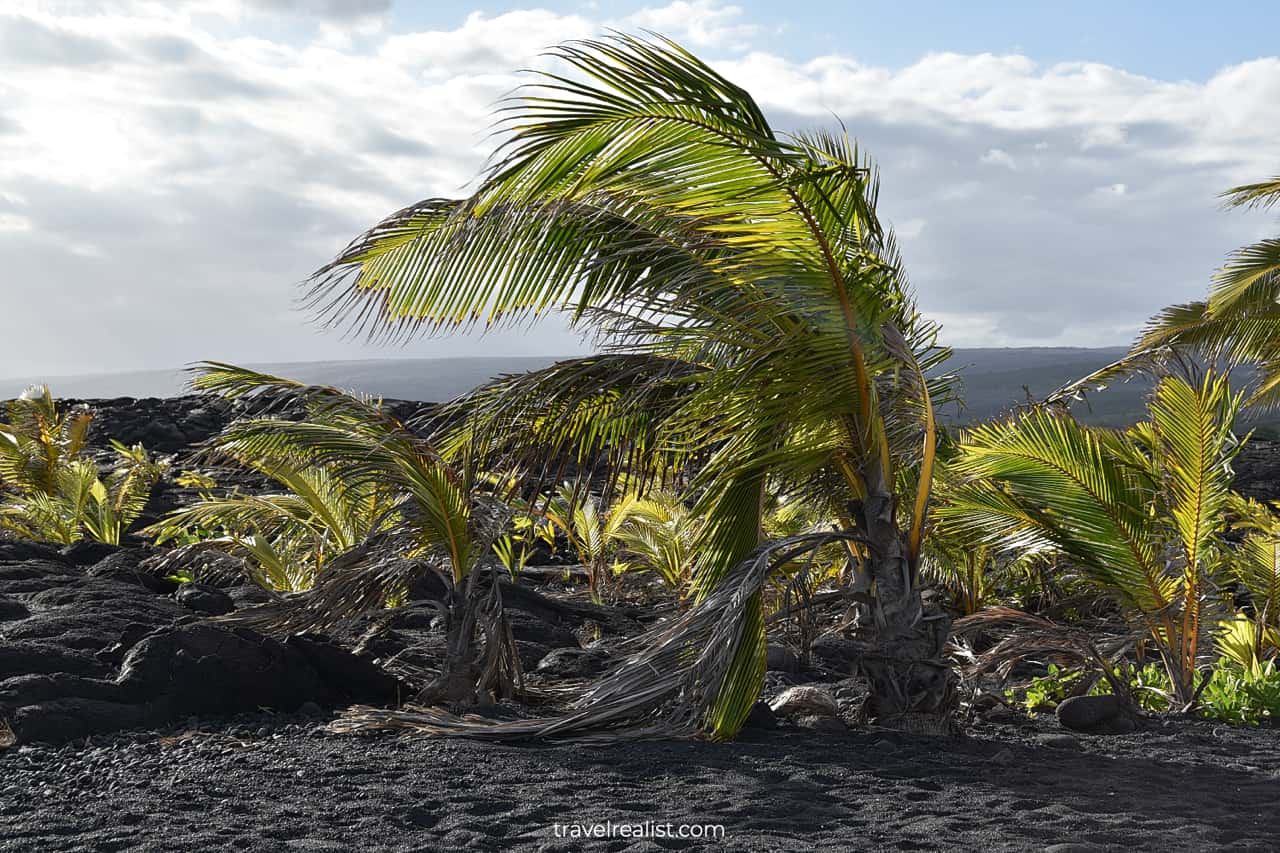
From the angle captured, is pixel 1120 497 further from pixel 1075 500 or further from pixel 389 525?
pixel 389 525

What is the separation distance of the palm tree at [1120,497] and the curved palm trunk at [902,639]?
86 centimetres

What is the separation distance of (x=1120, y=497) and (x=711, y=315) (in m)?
2.94

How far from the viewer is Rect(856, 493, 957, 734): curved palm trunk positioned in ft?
18.4

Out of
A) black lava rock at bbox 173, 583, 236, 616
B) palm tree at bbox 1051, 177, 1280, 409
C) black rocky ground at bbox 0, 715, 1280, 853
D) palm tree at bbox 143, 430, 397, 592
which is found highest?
palm tree at bbox 1051, 177, 1280, 409

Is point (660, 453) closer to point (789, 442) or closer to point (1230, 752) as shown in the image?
point (789, 442)

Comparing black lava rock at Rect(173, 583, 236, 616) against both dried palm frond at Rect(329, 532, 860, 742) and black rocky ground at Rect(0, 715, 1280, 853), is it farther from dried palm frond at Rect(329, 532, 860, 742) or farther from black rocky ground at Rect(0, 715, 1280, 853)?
dried palm frond at Rect(329, 532, 860, 742)

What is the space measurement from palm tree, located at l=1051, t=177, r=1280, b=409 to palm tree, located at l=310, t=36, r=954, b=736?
7.04 m

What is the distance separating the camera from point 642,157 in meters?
4.96

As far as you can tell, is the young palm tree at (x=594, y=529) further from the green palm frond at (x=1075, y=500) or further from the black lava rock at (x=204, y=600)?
the green palm frond at (x=1075, y=500)

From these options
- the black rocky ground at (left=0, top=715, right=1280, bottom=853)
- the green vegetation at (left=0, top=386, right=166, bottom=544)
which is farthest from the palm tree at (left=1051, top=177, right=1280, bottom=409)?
the green vegetation at (left=0, top=386, right=166, bottom=544)

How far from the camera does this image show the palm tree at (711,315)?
16.1 ft

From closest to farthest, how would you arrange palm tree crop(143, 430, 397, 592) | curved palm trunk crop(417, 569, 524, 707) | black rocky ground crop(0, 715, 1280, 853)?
1. black rocky ground crop(0, 715, 1280, 853)
2. curved palm trunk crop(417, 569, 524, 707)
3. palm tree crop(143, 430, 397, 592)

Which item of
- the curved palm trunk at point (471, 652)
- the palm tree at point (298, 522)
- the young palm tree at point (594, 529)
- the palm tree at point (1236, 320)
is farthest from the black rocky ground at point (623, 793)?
the palm tree at point (1236, 320)

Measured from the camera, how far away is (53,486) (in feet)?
42.0
